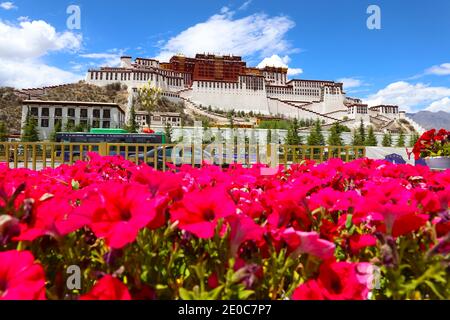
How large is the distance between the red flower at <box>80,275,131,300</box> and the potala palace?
69.4 meters

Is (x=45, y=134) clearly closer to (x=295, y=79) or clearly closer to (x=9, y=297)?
(x=295, y=79)

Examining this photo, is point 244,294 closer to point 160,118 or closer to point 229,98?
point 160,118

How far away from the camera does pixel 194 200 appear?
0.80 metres

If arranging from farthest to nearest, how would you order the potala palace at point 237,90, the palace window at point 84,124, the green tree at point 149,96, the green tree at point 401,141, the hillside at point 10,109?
the potala palace at point 237,90 → the hillside at point 10,109 → the green tree at point 149,96 → the palace window at point 84,124 → the green tree at point 401,141

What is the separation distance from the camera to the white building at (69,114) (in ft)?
199

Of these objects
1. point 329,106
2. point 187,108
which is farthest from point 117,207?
point 329,106

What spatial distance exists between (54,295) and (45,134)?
67.4 m

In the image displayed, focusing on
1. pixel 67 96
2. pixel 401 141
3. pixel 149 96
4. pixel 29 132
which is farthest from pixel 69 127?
pixel 401 141

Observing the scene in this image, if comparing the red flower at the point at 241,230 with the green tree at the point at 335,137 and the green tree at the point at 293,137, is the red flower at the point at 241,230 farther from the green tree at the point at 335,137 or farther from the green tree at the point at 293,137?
the green tree at the point at 335,137

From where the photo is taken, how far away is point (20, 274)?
24.6 inches

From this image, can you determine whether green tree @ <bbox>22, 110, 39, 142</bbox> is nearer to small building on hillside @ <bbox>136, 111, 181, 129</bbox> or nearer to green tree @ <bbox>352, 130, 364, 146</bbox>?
small building on hillside @ <bbox>136, 111, 181, 129</bbox>

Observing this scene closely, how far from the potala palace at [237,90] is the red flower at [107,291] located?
228 feet

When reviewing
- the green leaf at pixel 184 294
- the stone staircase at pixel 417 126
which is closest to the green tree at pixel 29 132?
the green leaf at pixel 184 294

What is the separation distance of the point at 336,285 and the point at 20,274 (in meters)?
0.59
